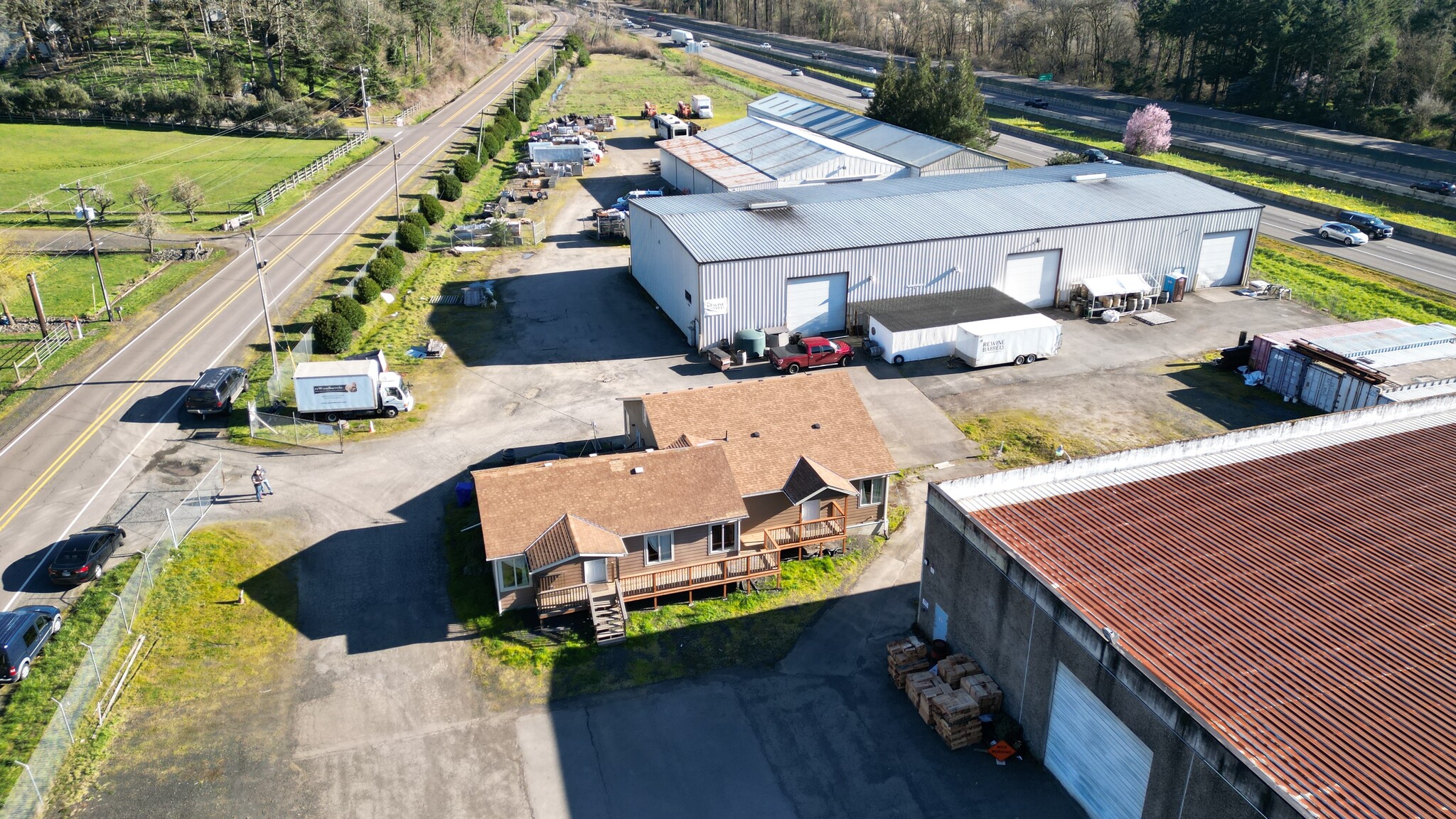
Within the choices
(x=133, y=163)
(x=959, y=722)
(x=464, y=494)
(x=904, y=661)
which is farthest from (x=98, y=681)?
(x=133, y=163)

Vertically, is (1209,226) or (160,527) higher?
(1209,226)

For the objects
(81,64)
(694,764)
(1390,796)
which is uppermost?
(81,64)

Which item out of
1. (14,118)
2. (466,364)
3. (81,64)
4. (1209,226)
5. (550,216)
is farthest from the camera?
(81,64)

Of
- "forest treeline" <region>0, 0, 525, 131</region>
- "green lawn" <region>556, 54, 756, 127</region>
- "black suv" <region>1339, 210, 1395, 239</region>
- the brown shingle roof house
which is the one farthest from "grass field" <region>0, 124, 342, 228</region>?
"black suv" <region>1339, 210, 1395, 239</region>

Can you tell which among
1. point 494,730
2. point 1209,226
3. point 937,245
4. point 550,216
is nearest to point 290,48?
point 550,216

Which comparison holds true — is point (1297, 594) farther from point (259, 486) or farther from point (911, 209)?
point (911, 209)

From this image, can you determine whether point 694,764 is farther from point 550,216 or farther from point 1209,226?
point 550,216

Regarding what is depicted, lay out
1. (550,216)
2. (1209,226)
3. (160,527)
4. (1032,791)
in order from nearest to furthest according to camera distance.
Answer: (1032,791) < (160,527) < (1209,226) < (550,216)

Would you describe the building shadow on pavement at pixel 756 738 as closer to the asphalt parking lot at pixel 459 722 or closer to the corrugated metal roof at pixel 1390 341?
the asphalt parking lot at pixel 459 722

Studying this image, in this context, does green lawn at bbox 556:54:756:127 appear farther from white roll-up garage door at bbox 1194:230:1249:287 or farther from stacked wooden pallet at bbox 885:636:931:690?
stacked wooden pallet at bbox 885:636:931:690
